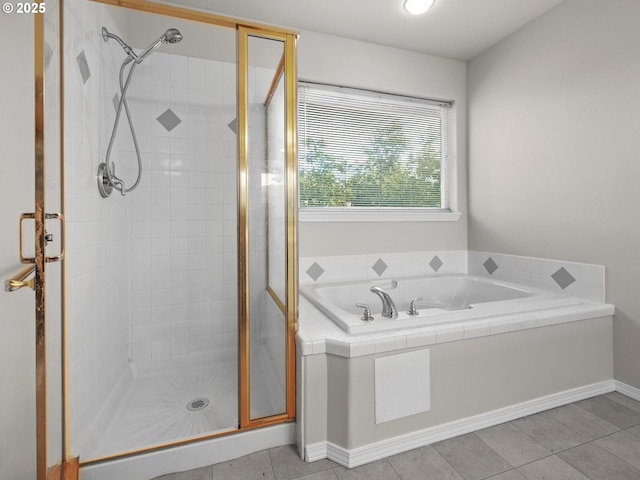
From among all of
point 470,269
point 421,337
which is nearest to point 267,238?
point 421,337

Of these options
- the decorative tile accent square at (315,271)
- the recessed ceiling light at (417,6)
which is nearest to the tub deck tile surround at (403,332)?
the decorative tile accent square at (315,271)

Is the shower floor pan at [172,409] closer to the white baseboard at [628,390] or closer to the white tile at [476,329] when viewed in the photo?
the white tile at [476,329]

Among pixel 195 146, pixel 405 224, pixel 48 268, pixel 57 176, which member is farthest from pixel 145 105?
pixel 405 224

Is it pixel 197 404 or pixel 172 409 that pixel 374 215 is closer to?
pixel 197 404

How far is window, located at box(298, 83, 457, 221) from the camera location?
2.47 meters

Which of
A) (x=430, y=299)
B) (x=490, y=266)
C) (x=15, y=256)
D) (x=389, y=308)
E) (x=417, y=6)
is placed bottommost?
(x=430, y=299)

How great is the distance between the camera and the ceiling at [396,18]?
2100mm

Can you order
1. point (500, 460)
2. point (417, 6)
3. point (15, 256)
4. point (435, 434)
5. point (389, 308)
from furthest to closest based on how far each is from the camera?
1. point (417, 6)
2. point (389, 308)
3. point (435, 434)
4. point (500, 460)
5. point (15, 256)

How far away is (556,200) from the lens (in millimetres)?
2145

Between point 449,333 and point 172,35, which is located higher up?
point 172,35

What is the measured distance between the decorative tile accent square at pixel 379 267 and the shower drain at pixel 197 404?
1.50 meters

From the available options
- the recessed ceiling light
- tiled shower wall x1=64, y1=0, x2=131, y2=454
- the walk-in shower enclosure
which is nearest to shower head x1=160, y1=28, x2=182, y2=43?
the walk-in shower enclosure

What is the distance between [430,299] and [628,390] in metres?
1.21

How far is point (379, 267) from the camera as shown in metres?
2.61
